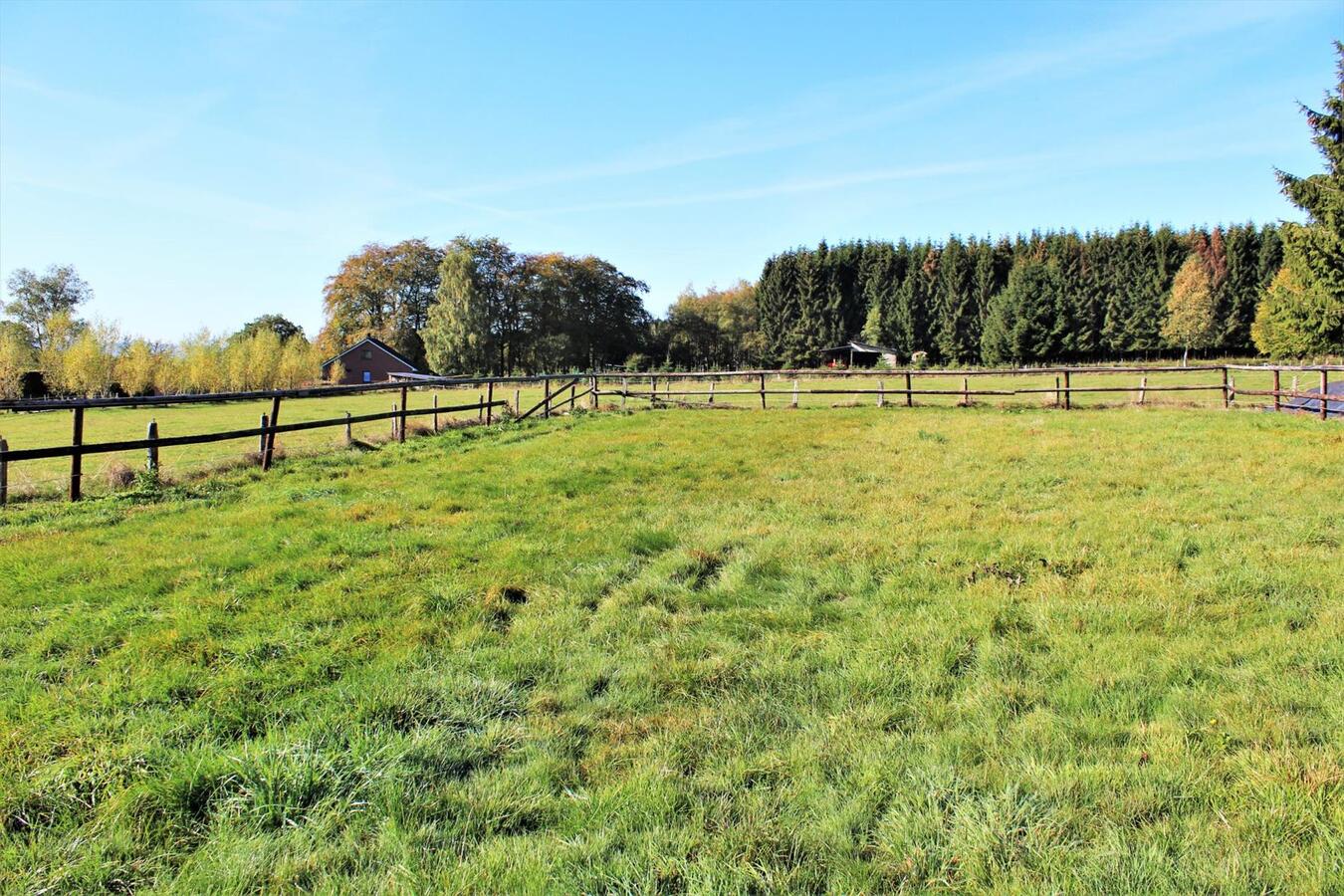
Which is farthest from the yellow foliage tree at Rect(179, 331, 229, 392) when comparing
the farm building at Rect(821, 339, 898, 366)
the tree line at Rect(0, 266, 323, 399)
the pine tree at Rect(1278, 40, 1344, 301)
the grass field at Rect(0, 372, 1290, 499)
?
the pine tree at Rect(1278, 40, 1344, 301)

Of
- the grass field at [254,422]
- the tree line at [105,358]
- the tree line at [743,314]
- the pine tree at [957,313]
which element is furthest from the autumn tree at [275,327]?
the pine tree at [957,313]

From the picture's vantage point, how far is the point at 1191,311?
190 ft

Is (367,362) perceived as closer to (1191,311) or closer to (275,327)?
(275,327)

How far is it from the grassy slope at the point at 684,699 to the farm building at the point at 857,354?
225 ft

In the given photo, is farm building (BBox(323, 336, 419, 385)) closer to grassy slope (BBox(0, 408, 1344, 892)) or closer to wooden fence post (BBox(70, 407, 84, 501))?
wooden fence post (BBox(70, 407, 84, 501))

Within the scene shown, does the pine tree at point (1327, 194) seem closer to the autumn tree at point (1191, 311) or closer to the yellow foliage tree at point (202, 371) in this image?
the autumn tree at point (1191, 311)

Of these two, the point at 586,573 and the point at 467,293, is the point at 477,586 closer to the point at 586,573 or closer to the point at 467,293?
the point at 586,573

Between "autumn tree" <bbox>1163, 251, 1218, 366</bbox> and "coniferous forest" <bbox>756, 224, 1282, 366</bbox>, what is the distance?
1.29m

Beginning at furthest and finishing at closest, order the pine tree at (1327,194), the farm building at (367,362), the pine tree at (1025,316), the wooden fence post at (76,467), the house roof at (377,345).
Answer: the farm building at (367,362) → the house roof at (377,345) → the pine tree at (1025,316) → the pine tree at (1327,194) → the wooden fence post at (76,467)

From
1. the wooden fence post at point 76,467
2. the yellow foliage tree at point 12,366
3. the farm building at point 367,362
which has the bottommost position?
the wooden fence post at point 76,467

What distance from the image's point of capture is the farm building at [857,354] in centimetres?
7331

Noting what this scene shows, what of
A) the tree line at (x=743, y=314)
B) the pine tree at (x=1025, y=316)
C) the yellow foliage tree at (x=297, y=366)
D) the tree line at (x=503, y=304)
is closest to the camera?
the tree line at (x=743, y=314)

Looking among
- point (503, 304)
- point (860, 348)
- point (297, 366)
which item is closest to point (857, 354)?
point (860, 348)

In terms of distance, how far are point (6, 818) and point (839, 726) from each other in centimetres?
312
